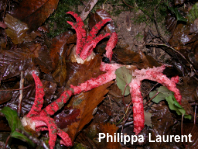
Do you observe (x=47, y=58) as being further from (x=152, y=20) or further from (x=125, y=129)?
(x=152, y=20)

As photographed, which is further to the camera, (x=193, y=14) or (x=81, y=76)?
(x=193, y=14)

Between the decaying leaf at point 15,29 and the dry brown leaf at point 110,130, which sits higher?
the decaying leaf at point 15,29

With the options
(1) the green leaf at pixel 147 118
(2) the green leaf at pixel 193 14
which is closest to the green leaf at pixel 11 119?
(1) the green leaf at pixel 147 118

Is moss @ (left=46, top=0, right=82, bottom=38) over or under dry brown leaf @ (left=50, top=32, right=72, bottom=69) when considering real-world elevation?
over

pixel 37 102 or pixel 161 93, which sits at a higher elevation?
pixel 161 93

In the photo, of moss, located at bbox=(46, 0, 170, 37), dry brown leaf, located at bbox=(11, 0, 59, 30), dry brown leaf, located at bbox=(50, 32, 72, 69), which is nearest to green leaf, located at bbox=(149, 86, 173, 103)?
Result: moss, located at bbox=(46, 0, 170, 37)

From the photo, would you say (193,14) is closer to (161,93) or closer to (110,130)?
(161,93)

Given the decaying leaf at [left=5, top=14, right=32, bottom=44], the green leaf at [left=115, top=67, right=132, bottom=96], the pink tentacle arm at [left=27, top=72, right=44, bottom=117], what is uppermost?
the decaying leaf at [left=5, top=14, right=32, bottom=44]

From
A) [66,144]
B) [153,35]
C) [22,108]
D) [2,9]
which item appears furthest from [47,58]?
[153,35]

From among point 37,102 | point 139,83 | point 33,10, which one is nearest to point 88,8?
point 33,10

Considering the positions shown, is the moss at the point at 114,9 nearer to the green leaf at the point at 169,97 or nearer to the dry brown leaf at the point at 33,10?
the dry brown leaf at the point at 33,10

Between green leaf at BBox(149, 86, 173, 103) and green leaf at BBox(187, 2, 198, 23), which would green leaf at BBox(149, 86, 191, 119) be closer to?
green leaf at BBox(149, 86, 173, 103)
